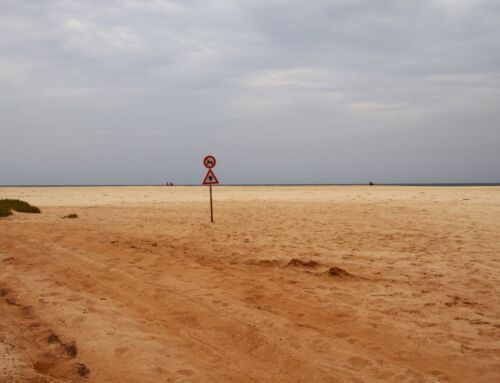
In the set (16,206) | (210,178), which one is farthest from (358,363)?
(16,206)

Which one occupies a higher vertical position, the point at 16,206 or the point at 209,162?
the point at 209,162

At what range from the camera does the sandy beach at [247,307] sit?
430cm

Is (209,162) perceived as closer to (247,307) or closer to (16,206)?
(16,206)

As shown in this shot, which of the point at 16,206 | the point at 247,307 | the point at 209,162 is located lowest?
the point at 247,307

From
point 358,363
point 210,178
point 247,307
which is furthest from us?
point 210,178

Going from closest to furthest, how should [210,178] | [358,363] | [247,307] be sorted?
[358,363] < [247,307] < [210,178]

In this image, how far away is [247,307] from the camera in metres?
5.98

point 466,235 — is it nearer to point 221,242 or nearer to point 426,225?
point 426,225

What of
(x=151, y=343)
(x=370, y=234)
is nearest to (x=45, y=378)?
(x=151, y=343)

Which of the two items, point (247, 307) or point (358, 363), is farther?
point (247, 307)

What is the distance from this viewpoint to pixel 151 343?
4.69 metres

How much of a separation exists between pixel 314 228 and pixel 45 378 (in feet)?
33.6

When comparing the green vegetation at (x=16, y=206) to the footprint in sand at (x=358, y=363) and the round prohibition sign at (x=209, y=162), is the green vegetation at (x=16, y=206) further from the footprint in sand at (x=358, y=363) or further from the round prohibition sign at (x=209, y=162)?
the footprint in sand at (x=358, y=363)

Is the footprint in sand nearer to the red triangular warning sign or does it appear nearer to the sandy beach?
the sandy beach
